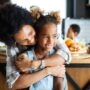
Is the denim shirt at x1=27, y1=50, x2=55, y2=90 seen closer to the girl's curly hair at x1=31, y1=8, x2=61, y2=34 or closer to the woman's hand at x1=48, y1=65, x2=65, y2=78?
the woman's hand at x1=48, y1=65, x2=65, y2=78

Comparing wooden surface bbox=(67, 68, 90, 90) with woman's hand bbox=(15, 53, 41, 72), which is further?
wooden surface bbox=(67, 68, 90, 90)

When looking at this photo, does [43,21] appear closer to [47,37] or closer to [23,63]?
[47,37]

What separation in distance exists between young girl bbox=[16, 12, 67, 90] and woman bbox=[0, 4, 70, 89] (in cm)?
3

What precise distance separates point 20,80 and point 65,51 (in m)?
0.23

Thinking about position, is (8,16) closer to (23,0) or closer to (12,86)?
(12,86)

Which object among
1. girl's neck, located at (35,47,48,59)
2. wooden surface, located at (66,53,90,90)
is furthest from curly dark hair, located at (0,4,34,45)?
wooden surface, located at (66,53,90,90)

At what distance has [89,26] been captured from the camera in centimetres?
280

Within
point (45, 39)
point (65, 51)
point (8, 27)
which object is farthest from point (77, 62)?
point (8, 27)

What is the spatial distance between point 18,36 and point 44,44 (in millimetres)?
113

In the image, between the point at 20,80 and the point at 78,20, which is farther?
the point at 78,20

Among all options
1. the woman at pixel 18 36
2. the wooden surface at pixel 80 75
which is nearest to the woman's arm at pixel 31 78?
the woman at pixel 18 36

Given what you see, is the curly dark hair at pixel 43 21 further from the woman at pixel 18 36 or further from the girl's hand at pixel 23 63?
the girl's hand at pixel 23 63

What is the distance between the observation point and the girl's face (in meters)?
1.04

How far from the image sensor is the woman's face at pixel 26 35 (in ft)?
3.40
